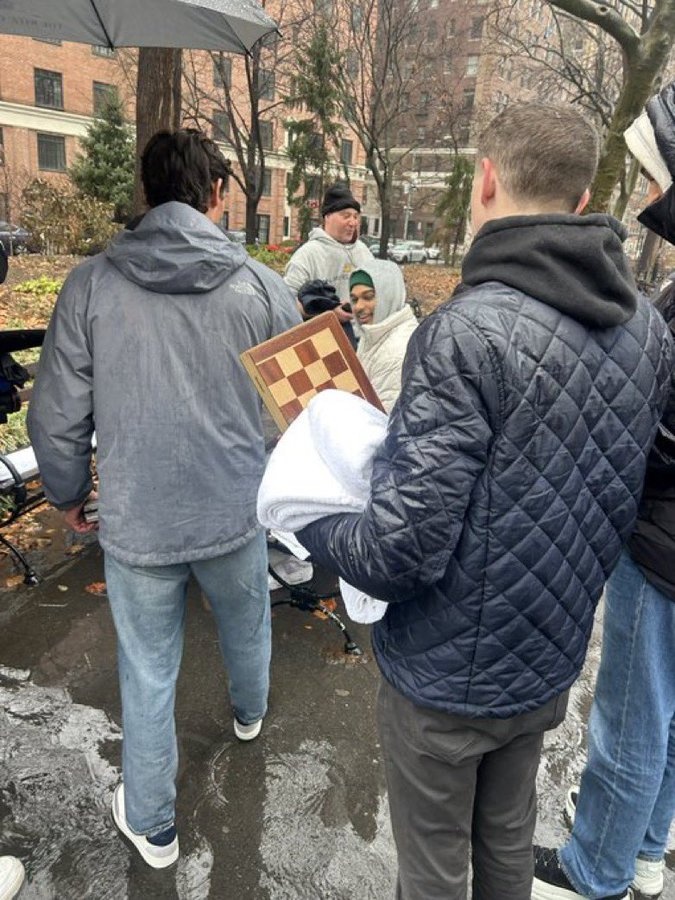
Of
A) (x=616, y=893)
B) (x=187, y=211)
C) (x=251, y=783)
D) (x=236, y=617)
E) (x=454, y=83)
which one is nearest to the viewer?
(x=187, y=211)

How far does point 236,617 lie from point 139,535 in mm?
548

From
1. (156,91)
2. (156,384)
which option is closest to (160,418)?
(156,384)

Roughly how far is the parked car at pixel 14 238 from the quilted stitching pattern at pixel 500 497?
1846 centimetres

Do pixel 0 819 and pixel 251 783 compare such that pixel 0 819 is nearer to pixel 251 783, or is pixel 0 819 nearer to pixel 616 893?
pixel 251 783

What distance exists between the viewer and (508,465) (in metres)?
1.29

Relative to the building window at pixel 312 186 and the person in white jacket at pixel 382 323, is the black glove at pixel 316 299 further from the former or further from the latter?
the building window at pixel 312 186

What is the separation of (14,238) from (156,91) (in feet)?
59.2

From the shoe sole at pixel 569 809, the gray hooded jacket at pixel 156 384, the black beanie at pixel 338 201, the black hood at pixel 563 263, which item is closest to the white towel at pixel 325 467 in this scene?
the black hood at pixel 563 263

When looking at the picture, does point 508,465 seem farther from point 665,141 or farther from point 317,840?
point 317,840

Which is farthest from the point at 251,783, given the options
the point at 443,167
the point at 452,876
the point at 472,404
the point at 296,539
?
the point at 443,167

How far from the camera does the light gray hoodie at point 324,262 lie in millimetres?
4570

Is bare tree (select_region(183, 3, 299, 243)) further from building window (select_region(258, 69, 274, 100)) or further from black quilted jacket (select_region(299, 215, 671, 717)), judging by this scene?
black quilted jacket (select_region(299, 215, 671, 717))

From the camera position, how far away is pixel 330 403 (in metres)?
1.47

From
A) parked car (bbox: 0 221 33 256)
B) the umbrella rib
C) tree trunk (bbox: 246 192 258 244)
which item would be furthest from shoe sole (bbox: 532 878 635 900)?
tree trunk (bbox: 246 192 258 244)
